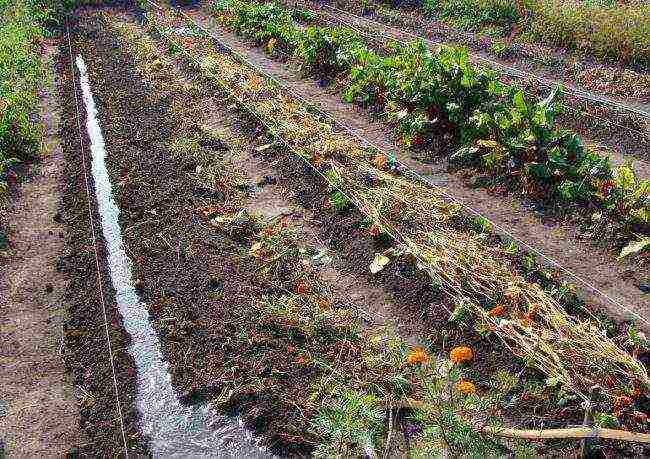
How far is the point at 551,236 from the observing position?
765 centimetres

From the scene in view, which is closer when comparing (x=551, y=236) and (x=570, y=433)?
(x=570, y=433)

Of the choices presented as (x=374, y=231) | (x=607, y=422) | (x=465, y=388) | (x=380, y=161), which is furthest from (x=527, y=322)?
(x=380, y=161)

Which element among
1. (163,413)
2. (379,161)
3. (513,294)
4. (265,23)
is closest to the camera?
(163,413)

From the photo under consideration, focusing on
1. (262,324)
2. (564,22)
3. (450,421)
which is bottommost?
(262,324)

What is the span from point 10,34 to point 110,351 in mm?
11516

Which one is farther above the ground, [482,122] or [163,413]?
[482,122]

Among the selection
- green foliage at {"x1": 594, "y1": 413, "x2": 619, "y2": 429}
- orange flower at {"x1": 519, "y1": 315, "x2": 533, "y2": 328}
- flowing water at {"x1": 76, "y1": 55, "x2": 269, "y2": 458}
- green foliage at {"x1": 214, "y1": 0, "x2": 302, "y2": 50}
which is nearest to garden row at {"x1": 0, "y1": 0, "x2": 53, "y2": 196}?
flowing water at {"x1": 76, "y1": 55, "x2": 269, "y2": 458}

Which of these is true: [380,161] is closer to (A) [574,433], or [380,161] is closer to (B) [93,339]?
(B) [93,339]

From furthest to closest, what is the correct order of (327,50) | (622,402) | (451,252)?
(327,50)
(451,252)
(622,402)

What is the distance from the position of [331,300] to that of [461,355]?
5.18ft

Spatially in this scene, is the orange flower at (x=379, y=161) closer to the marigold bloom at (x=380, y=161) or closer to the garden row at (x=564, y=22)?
the marigold bloom at (x=380, y=161)

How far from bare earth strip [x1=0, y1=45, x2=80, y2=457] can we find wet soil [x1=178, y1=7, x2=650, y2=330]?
5.02 m

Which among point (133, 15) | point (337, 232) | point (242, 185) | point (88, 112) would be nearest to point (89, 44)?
point (133, 15)

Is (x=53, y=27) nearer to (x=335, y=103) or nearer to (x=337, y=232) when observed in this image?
(x=335, y=103)
